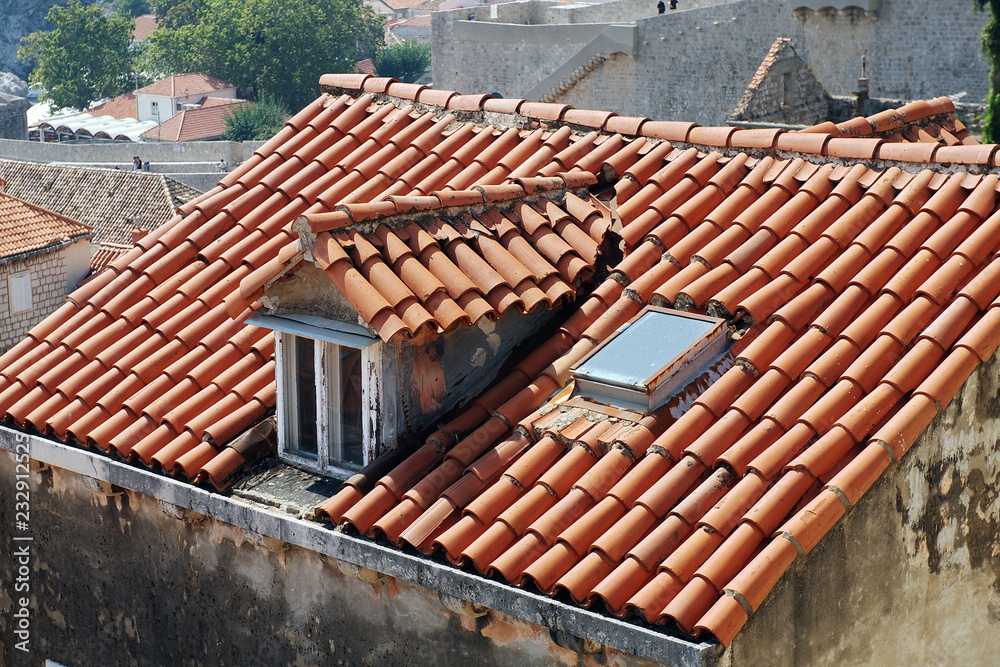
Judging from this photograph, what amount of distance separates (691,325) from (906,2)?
3012 cm

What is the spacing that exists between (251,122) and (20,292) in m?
48.0

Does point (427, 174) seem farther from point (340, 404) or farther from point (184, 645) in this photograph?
point (184, 645)

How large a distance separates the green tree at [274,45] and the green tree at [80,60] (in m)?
4.14

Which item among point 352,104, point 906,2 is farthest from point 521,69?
point 352,104

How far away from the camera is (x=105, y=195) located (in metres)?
42.6

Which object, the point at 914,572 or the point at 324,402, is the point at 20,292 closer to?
the point at 324,402

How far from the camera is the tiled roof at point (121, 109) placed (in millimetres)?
81500

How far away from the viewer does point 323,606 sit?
6523 mm

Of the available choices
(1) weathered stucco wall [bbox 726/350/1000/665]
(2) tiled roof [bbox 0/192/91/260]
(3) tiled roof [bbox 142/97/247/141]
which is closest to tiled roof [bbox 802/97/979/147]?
(1) weathered stucco wall [bbox 726/350/1000/665]

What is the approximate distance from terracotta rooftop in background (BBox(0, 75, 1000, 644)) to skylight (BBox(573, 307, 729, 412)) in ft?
0.31

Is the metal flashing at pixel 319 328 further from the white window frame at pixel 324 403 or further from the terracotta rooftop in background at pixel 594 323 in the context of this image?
the terracotta rooftop in background at pixel 594 323

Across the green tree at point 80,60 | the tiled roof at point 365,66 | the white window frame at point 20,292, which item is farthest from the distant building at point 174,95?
the white window frame at point 20,292

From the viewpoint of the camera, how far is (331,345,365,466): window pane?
6.59 m

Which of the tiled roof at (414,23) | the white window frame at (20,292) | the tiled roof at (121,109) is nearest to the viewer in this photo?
the white window frame at (20,292)
